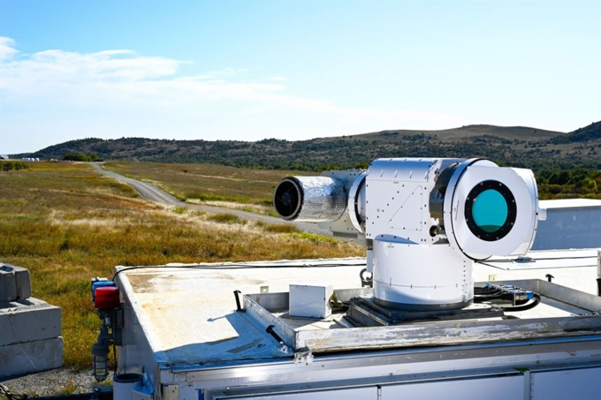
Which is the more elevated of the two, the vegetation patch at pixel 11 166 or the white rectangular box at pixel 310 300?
the vegetation patch at pixel 11 166

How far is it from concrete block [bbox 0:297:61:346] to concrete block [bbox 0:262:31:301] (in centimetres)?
16

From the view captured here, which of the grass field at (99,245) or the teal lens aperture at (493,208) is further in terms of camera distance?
the grass field at (99,245)

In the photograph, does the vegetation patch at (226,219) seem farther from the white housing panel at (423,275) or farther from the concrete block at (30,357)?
the white housing panel at (423,275)

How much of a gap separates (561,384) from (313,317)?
1.79m

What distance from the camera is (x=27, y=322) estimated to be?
31.4 feet

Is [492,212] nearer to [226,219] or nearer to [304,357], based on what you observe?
[304,357]

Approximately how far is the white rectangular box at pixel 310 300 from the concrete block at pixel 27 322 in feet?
17.9

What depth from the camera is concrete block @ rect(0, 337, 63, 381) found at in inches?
373

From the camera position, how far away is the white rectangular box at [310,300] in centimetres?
529

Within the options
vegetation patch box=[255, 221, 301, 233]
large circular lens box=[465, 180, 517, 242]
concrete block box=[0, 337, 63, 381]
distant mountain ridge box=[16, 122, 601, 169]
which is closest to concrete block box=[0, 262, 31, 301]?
concrete block box=[0, 337, 63, 381]

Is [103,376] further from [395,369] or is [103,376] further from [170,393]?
[395,369]

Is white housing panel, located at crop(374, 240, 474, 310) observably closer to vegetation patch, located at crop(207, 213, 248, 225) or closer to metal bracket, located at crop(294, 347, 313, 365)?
metal bracket, located at crop(294, 347, 313, 365)

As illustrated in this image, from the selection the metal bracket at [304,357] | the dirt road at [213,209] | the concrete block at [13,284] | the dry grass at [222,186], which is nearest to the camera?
the metal bracket at [304,357]

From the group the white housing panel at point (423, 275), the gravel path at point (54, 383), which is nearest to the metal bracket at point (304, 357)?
the white housing panel at point (423, 275)
